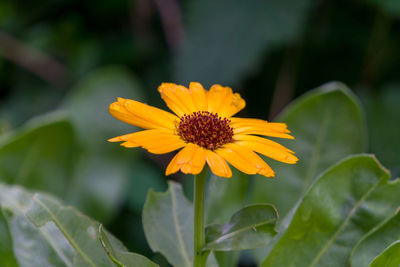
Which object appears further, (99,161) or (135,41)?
(135,41)

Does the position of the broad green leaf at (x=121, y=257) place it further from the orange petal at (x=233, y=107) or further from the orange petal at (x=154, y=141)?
the orange petal at (x=233, y=107)

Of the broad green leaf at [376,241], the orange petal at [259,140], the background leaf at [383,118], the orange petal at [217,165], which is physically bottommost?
the background leaf at [383,118]

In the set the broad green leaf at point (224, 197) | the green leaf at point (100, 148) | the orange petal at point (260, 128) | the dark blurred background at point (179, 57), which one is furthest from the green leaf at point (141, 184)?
the orange petal at point (260, 128)

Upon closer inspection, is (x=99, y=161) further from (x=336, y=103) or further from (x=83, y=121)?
(x=336, y=103)

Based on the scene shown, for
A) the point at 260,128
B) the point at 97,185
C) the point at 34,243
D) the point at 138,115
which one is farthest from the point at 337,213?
the point at 97,185

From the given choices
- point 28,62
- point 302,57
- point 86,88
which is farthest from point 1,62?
point 302,57

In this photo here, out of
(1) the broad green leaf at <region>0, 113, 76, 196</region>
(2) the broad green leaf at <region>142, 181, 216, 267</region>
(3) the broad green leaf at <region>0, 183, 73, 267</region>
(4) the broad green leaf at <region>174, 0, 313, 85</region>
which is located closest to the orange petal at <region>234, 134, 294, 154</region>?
(2) the broad green leaf at <region>142, 181, 216, 267</region>

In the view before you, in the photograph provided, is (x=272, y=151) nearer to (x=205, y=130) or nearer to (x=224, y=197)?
(x=205, y=130)
